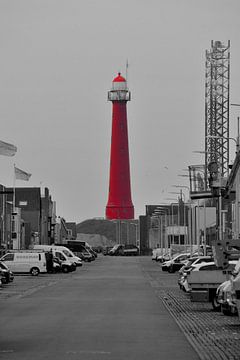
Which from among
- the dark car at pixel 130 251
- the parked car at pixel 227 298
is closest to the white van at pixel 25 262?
the parked car at pixel 227 298

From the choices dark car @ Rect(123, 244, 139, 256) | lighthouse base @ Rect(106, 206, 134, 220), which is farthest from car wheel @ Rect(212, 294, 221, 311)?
dark car @ Rect(123, 244, 139, 256)

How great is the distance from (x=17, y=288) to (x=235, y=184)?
36.8 meters

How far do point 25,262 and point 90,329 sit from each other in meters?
50.6

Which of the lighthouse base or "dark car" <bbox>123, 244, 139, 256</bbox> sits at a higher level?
the lighthouse base

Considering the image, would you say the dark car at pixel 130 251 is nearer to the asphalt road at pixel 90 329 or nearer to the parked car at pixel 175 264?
the parked car at pixel 175 264

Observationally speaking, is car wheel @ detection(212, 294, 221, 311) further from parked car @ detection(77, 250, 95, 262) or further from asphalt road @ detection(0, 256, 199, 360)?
parked car @ detection(77, 250, 95, 262)

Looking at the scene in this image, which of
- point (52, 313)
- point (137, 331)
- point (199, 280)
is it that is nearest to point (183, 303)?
point (199, 280)

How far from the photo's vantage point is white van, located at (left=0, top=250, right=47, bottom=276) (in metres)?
75.1

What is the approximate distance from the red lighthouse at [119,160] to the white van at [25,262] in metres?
62.0

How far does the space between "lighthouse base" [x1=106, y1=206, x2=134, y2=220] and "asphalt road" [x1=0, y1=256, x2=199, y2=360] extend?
10426cm

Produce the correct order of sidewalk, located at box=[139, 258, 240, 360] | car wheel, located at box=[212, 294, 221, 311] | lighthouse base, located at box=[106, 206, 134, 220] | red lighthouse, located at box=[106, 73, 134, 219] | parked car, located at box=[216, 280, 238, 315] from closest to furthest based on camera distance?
sidewalk, located at box=[139, 258, 240, 360]
parked car, located at box=[216, 280, 238, 315]
car wheel, located at box=[212, 294, 221, 311]
red lighthouse, located at box=[106, 73, 134, 219]
lighthouse base, located at box=[106, 206, 134, 220]

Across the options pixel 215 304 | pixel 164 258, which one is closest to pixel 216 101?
pixel 164 258

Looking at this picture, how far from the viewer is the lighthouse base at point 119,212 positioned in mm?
146875

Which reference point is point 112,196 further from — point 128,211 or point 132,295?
point 132,295
